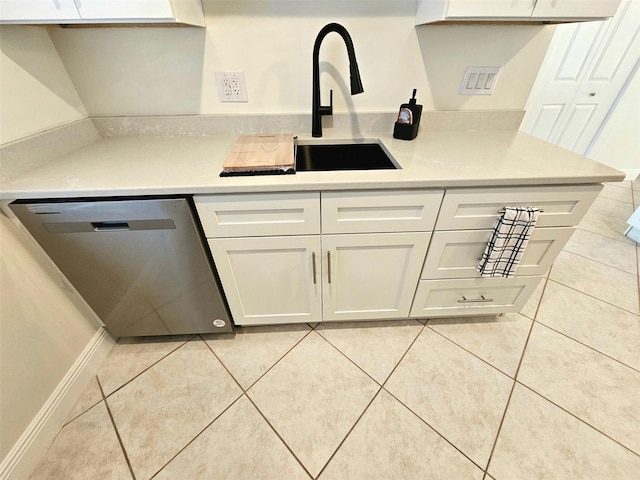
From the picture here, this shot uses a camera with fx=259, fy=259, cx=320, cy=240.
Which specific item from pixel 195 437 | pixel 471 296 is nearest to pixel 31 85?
pixel 195 437

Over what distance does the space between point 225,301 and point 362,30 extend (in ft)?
4.57

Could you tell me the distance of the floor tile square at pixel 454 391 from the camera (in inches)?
40.5

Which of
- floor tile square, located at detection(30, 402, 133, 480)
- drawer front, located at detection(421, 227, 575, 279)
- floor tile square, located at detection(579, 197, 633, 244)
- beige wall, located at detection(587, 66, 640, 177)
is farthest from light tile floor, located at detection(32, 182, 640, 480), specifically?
beige wall, located at detection(587, 66, 640, 177)

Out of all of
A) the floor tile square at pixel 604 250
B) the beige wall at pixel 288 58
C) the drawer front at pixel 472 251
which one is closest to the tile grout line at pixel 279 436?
the drawer front at pixel 472 251

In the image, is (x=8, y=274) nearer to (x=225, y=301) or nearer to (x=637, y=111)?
(x=225, y=301)

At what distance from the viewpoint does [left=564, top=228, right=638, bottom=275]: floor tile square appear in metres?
1.85

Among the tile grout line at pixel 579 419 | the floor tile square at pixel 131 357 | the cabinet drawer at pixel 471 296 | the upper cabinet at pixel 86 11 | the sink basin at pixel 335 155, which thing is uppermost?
the upper cabinet at pixel 86 11

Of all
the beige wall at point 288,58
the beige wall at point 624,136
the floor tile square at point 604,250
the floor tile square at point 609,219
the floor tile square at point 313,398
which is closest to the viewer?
the floor tile square at point 313,398

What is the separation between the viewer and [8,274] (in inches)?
35.3

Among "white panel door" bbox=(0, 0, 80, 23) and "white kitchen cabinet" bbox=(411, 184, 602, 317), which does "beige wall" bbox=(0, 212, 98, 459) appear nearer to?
"white panel door" bbox=(0, 0, 80, 23)

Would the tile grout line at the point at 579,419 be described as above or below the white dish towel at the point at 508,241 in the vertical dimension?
below

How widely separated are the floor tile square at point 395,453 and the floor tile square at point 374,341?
0.18 m

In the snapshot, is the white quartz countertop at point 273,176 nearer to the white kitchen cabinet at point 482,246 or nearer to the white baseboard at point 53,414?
the white kitchen cabinet at point 482,246

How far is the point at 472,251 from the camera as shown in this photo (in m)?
1.10
